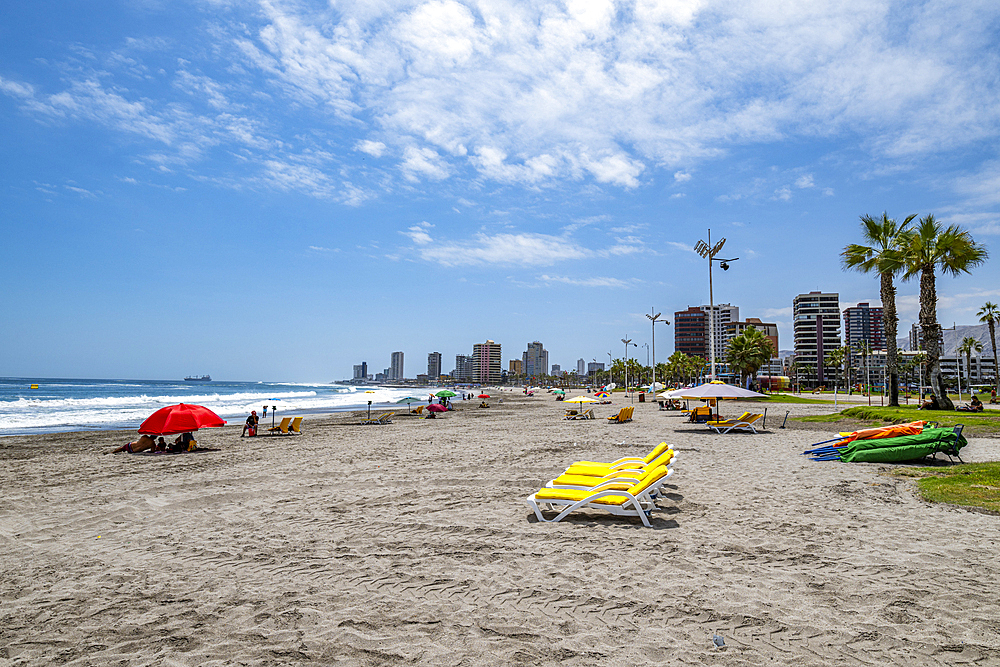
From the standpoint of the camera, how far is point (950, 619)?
402 cm

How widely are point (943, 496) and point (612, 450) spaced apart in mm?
7659

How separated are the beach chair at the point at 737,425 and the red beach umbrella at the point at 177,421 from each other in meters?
15.9

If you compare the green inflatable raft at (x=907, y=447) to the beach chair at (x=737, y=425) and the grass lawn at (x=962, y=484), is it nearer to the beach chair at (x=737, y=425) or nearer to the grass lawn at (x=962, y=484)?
the grass lawn at (x=962, y=484)

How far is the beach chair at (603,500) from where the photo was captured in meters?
6.84

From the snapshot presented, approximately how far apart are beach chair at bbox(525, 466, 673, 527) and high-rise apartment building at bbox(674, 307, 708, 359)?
554ft

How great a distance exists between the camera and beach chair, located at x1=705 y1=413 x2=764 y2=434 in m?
18.4

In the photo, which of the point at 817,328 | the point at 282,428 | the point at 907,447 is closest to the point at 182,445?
the point at 282,428

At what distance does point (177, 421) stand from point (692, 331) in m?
169

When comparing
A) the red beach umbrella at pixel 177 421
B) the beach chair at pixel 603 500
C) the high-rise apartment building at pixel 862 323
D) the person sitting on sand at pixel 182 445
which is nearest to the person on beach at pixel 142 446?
the person sitting on sand at pixel 182 445

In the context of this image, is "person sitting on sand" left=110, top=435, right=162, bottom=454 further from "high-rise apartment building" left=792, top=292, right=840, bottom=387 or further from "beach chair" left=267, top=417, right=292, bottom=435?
"high-rise apartment building" left=792, top=292, right=840, bottom=387

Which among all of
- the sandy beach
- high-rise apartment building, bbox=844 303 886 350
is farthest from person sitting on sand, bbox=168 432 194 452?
high-rise apartment building, bbox=844 303 886 350

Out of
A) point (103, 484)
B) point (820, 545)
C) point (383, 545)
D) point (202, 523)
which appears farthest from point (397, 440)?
point (820, 545)

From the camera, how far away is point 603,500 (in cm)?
704

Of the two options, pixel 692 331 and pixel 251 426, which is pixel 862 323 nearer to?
pixel 692 331
